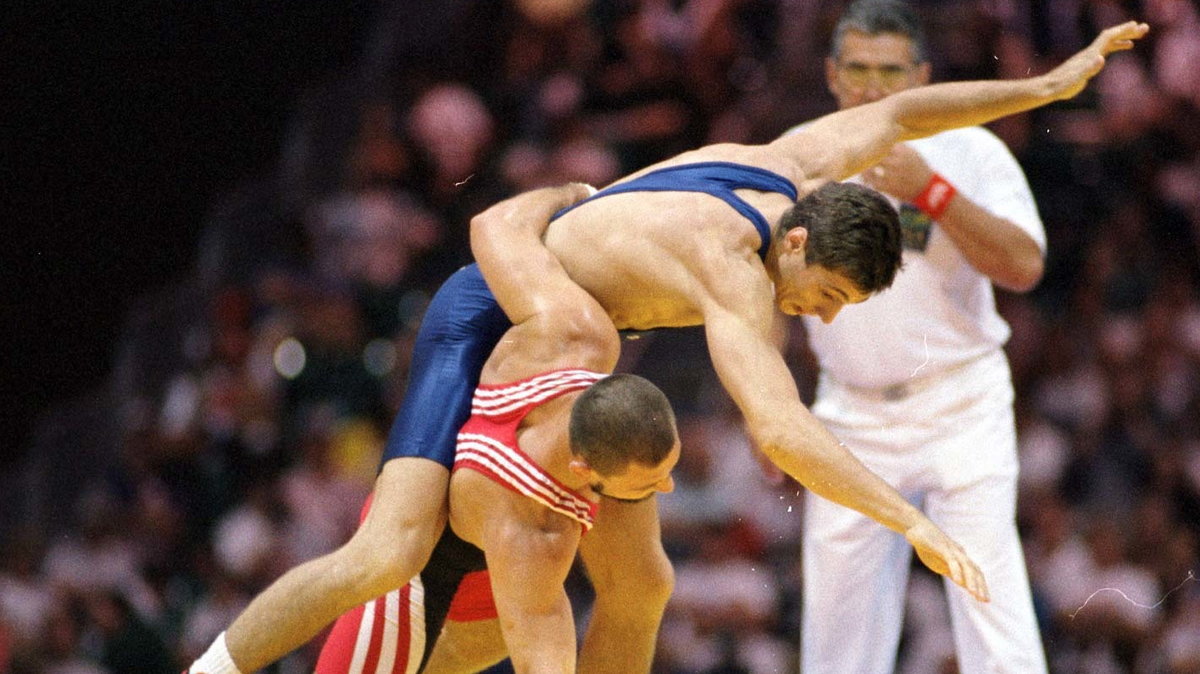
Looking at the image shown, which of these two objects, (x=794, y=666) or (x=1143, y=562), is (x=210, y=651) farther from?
(x=1143, y=562)

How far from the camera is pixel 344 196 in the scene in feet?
23.1

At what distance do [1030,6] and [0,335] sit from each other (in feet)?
15.6

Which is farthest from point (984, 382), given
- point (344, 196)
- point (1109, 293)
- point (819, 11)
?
point (344, 196)

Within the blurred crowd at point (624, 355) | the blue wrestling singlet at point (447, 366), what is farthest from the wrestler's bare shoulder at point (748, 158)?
the blurred crowd at point (624, 355)

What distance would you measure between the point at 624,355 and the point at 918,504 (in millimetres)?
2395

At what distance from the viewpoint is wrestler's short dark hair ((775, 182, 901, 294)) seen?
3035 mm

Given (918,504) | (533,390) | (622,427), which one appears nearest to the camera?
(622,427)

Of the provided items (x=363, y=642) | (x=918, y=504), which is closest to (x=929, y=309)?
(x=918, y=504)

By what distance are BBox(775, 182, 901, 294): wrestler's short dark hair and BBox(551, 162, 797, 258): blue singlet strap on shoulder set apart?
4.2 inches

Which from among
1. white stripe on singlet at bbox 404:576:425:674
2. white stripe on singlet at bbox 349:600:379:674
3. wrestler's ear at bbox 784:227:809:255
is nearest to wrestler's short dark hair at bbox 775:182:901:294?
wrestler's ear at bbox 784:227:809:255

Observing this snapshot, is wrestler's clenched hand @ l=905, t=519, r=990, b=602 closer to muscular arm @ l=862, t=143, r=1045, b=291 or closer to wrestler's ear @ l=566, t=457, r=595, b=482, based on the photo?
wrestler's ear @ l=566, t=457, r=595, b=482

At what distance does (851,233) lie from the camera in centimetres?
304

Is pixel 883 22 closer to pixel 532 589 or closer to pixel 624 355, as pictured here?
pixel 532 589

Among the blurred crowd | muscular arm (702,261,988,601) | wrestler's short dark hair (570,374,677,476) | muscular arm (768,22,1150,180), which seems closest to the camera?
muscular arm (702,261,988,601)
